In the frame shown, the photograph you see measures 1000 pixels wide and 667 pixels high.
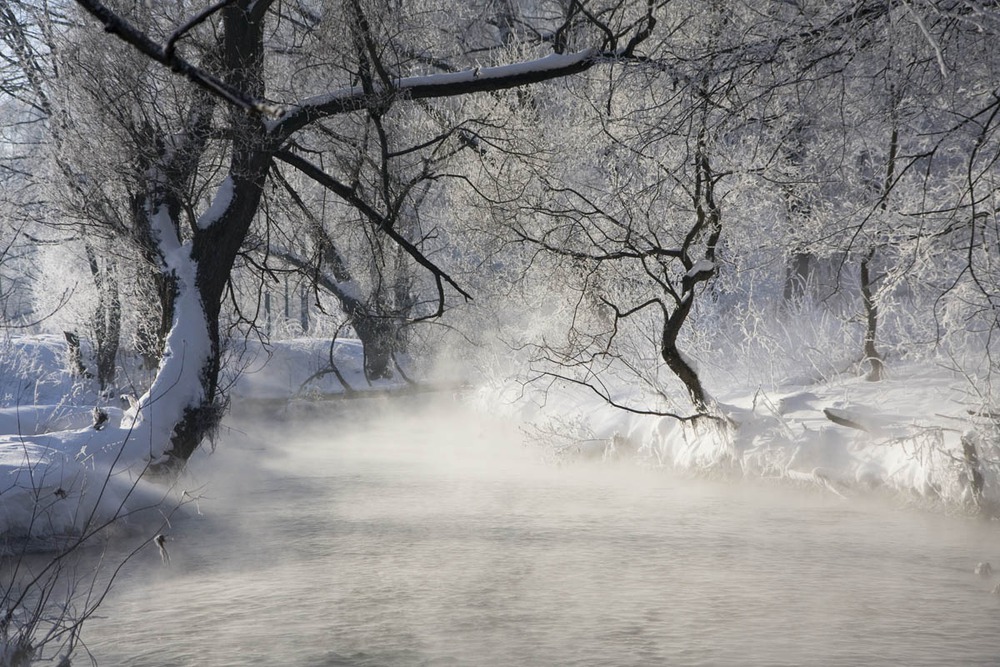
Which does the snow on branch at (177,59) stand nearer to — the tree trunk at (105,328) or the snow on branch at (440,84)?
the snow on branch at (440,84)

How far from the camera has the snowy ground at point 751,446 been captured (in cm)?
720

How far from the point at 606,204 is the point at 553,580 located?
5.67 metres

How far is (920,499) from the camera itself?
25.9 feet

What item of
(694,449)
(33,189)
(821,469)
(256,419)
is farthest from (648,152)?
(33,189)

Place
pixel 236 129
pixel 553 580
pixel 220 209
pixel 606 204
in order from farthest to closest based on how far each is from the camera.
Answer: pixel 606 204
pixel 220 209
pixel 236 129
pixel 553 580

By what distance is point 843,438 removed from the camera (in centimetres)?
870

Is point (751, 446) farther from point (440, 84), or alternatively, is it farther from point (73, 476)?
point (73, 476)

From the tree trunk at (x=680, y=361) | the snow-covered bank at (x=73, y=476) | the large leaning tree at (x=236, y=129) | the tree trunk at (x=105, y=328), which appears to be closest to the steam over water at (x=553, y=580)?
the snow-covered bank at (x=73, y=476)

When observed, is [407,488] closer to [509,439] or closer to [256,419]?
[509,439]

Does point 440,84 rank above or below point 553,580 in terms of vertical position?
above

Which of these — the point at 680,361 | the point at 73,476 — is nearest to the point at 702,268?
the point at 680,361

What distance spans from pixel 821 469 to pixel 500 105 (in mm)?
7021

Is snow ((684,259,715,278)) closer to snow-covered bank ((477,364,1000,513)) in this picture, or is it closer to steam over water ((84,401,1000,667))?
snow-covered bank ((477,364,1000,513))

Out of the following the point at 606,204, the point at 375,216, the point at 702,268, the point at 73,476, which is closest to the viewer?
the point at 73,476
